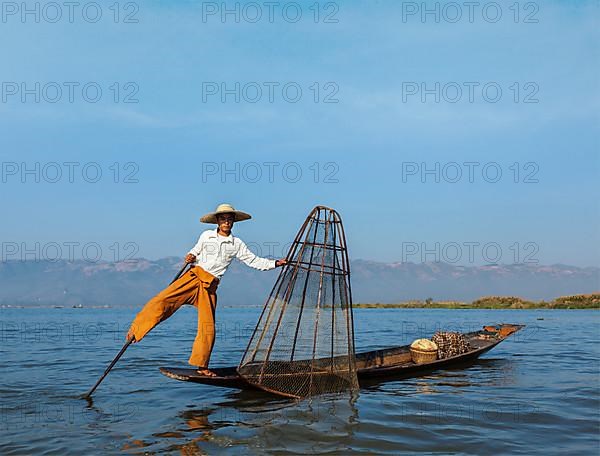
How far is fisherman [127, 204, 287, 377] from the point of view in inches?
272

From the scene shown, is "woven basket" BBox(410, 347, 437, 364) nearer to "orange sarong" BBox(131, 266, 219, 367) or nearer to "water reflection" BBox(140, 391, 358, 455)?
"water reflection" BBox(140, 391, 358, 455)

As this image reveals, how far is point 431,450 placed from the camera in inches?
203

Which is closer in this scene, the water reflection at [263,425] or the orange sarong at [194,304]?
the water reflection at [263,425]

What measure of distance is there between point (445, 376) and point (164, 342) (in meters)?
9.55

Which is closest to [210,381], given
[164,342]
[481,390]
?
[481,390]

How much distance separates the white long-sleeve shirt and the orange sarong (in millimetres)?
120

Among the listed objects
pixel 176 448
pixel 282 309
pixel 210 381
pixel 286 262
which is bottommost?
pixel 176 448

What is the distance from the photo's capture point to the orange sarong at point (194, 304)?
6.80 metres

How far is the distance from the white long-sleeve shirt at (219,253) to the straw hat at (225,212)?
0.18 metres

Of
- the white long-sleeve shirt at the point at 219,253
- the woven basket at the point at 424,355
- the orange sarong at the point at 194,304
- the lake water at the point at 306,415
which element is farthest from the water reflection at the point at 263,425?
the woven basket at the point at 424,355

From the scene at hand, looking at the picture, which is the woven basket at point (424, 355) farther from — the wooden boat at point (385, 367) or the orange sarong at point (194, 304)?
the orange sarong at point (194, 304)

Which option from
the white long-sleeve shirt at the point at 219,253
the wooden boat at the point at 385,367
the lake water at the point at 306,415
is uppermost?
the white long-sleeve shirt at the point at 219,253

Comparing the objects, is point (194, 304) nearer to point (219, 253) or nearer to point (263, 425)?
point (219, 253)

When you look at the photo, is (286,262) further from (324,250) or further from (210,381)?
(210,381)
